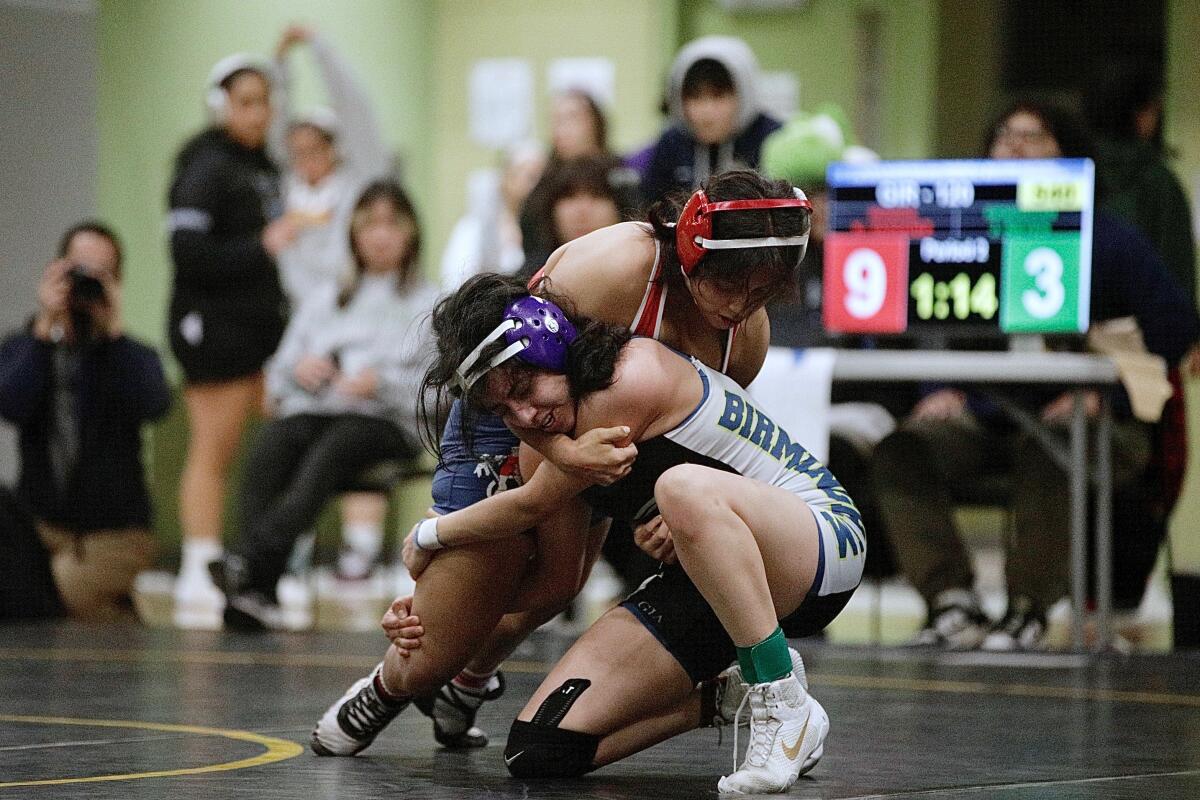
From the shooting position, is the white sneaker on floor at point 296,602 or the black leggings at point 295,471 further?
the white sneaker on floor at point 296,602

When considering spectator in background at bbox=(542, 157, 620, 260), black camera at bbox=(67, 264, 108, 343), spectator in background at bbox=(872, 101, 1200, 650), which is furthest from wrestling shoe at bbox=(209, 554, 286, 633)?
spectator in background at bbox=(872, 101, 1200, 650)

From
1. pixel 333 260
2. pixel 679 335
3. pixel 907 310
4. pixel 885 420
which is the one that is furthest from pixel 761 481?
pixel 333 260

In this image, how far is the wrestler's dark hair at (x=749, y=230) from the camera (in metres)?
2.88

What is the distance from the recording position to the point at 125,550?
19.5ft

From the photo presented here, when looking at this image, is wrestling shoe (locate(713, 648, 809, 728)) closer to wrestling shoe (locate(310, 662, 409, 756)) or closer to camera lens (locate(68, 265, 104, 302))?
wrestling shoe (locate(310, 662, 409, 756))

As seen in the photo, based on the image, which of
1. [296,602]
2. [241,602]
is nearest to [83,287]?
[241,602]

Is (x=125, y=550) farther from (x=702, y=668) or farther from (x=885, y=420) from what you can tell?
(x=702, y=668)

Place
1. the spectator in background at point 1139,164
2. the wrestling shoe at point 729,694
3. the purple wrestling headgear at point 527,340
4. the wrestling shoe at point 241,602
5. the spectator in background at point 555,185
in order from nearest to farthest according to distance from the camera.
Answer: the purple wrestling headgear at point 527,340 → the wrestling shoe at point 729,694 → the spectator in background at point 555,185 → the wrestling shoe at point 241,602 → the spectator in background at point 1139,164

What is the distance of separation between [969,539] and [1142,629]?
3.22 m

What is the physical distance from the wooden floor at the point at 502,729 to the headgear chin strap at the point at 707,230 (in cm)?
76

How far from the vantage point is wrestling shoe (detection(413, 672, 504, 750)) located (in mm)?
3354

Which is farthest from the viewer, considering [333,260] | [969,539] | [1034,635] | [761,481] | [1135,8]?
[1135,8]

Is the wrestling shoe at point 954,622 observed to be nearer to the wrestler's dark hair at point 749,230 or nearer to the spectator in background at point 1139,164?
the spectator in background at point 1139,164

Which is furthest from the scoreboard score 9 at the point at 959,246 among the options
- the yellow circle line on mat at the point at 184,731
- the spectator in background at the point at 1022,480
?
the yellow circle line on mat at the point at 184,731
